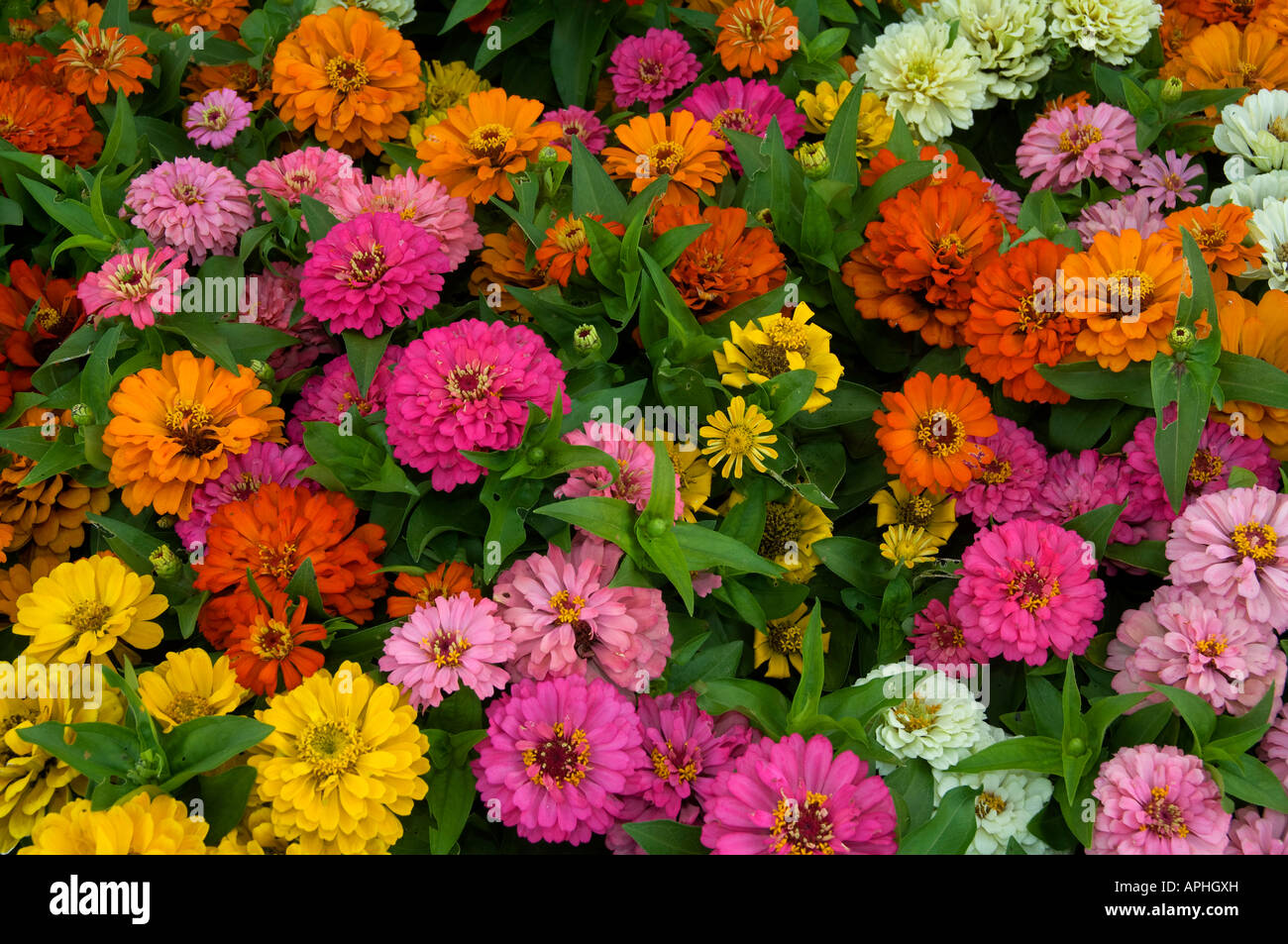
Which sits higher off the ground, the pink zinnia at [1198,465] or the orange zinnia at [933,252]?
the orange zinnia at [933,252]

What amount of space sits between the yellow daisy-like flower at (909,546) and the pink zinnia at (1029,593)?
10cm

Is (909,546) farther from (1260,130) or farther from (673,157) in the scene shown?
(1260,130)

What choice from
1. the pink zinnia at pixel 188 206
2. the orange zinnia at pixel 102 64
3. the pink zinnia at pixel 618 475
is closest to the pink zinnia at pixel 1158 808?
the pink zinnia at pixel 618 475

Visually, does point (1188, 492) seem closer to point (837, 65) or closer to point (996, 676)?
point (996, 676)

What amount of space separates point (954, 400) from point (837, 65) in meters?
0.80

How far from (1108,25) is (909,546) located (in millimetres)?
1041

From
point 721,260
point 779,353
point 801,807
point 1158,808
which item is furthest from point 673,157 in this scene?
point 1158,808

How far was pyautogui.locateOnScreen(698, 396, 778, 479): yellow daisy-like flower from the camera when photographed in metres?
1.35

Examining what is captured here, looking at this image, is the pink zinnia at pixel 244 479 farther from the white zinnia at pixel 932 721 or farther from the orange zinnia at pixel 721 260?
the white zinnia at pixel 932 721

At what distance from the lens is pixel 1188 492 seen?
1.42m

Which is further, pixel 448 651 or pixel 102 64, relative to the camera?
pixel 102 64

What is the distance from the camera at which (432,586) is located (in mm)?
1322

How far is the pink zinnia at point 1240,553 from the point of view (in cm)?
124

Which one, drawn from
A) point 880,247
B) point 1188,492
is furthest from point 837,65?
point 1188,492
